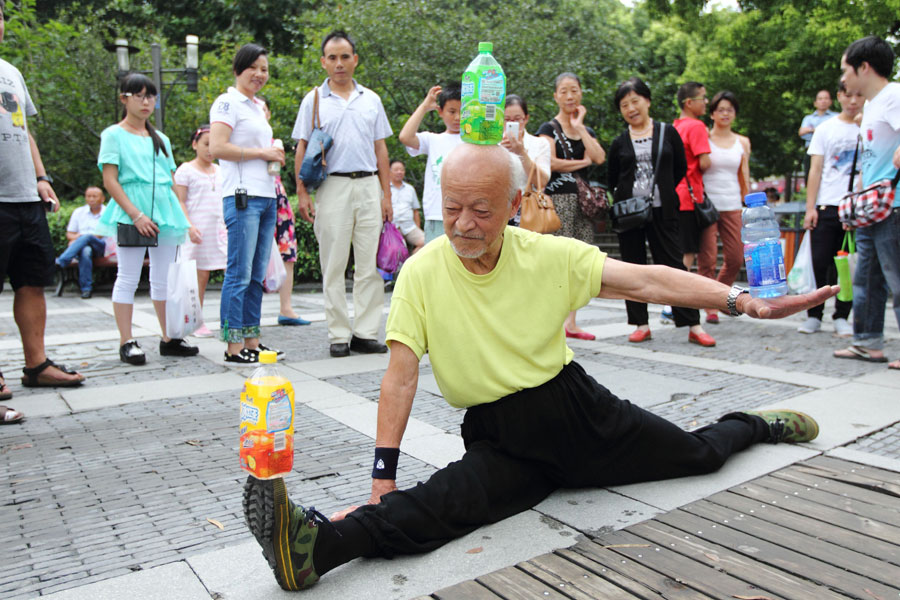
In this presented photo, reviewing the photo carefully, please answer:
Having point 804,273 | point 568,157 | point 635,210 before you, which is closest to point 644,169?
point 635,210

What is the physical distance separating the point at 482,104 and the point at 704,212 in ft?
14.9

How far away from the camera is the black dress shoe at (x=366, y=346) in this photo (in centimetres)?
632

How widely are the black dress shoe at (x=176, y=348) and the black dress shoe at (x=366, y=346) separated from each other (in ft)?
4.33

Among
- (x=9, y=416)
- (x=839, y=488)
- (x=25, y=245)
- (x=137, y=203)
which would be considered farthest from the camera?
(x=137, y=203)

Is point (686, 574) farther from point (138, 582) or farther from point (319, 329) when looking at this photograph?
point (319, 329)

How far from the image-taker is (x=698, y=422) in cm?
405

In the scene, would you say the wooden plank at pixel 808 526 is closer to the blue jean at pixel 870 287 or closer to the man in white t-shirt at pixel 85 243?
the blue jean at pixel 870 287

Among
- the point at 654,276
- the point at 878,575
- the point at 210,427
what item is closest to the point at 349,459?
the point at 210,427

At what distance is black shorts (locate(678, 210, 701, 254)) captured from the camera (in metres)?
7.29

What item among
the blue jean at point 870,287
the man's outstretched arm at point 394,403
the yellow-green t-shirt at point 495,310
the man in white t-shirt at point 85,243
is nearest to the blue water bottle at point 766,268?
the yellow-green t-shirt at point 495,310

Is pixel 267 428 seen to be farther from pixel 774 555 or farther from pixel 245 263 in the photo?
pixel 245 263

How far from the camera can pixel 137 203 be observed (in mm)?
5996

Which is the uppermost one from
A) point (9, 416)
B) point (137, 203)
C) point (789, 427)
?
point (137, 203)

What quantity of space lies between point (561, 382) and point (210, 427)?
219 centimetres
